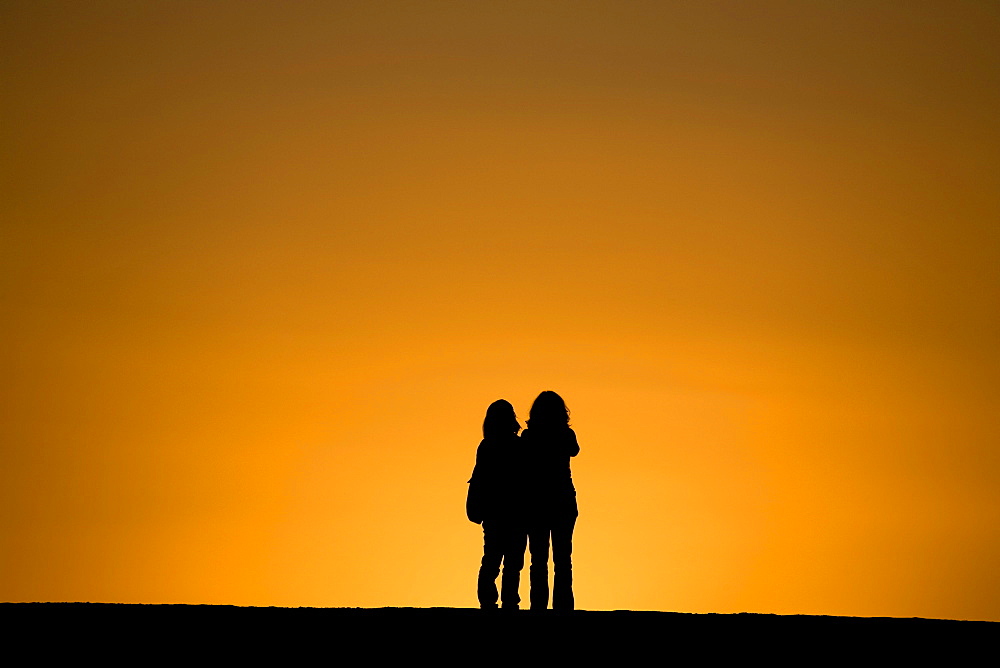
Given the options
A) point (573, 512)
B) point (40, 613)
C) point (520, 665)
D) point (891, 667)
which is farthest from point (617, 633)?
point (40, 613)

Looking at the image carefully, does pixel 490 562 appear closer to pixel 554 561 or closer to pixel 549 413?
pixel 554 561

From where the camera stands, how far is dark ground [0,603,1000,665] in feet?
29.0

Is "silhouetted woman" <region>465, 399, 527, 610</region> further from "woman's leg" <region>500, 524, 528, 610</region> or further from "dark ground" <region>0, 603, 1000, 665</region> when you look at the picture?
"dark ground" <region>0, 603, 1000, 665</region>

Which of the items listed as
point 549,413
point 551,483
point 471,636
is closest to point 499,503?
point 551,483

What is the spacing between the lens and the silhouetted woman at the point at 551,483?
12.7 meters

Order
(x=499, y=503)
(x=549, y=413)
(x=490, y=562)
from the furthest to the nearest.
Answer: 1. (x=490, y=562)
2. (x=499, y=503)
3. (x=549, y=413)

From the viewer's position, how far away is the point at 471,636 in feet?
30.8

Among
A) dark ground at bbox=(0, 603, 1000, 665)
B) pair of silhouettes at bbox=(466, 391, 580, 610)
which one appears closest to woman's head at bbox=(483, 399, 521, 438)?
pair of silhouettes at bbox=(466, 391, 580, 610)

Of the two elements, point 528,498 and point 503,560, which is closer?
point 528,498

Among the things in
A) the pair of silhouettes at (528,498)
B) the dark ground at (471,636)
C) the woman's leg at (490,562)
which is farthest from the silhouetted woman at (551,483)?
the dark ground at (471,636)

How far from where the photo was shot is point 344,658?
8.71m

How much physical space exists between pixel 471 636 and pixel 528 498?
11.7 ft

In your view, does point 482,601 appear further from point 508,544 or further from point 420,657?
point 420,657

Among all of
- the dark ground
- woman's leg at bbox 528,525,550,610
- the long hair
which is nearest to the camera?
the dark ground
